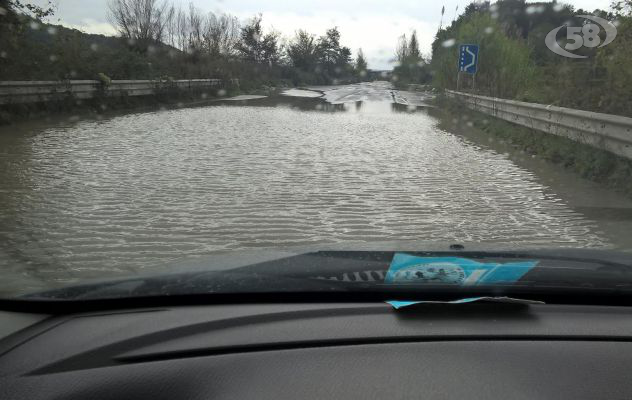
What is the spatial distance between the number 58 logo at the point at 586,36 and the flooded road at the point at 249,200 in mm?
3399

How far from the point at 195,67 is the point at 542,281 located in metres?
38.8

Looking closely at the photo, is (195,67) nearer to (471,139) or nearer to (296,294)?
(471,139)

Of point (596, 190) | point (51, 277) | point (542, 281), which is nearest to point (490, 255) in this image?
point (542, 281)

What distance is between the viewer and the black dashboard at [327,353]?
1746 mm

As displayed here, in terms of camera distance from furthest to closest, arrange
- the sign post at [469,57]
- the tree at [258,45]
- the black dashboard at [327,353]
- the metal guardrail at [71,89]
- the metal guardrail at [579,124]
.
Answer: the tree at [258,45]
the sign post at [469,57]
the metal guardrail at [71,89]
the metal guardrail at [579,124]
the black dashboard at [327,353]

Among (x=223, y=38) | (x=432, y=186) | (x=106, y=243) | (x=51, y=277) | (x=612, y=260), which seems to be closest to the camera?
(x=612, y=260)

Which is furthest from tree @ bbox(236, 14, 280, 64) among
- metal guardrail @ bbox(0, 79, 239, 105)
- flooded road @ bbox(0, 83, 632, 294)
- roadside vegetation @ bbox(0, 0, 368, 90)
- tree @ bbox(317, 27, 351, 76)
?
flooded road @ bbox(0, 83, 632, 294)

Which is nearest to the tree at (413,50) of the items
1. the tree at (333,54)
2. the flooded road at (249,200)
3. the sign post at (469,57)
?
the tree at (333,54)

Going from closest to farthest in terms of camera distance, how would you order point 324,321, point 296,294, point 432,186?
point 324,321 → point 296,294 → point 432,186

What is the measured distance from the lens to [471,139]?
1457 centimetres

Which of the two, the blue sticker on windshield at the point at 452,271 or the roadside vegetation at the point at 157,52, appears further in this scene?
the roadside vegetation at the point at 157,52

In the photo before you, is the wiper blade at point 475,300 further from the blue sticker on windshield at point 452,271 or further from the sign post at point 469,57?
the sign post at point 469,57

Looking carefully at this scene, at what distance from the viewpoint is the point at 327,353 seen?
1918 mm

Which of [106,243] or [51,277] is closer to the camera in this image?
[51,277]
